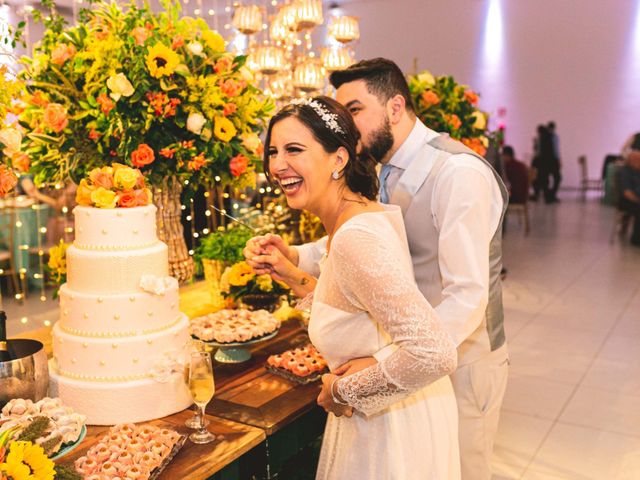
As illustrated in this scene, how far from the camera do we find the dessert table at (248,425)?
1.71 metres

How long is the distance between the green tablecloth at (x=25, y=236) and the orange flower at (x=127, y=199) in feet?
16.6

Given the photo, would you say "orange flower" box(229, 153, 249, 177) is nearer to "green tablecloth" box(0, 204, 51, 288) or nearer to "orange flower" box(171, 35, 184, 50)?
"orange flower" box(171, 35, 184, 50)

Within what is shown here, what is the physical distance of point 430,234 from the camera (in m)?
2.13

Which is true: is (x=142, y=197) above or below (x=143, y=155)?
below

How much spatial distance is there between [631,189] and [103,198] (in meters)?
9.28

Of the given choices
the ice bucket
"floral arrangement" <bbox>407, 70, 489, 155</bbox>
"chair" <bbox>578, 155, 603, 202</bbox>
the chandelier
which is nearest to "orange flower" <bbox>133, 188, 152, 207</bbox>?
the ice bucket

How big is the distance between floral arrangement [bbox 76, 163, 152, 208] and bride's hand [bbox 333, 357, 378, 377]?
80 cm

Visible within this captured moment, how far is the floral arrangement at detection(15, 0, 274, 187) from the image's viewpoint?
89.0 inches

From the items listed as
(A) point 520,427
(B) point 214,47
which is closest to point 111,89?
(B) point 214,47

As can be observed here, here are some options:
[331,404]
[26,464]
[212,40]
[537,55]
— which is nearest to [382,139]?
[212,40]

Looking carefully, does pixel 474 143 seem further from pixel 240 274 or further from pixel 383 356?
pixel 383 356

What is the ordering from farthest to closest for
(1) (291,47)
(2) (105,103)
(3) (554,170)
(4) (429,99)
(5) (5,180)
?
1. (3) (554,170)
2. (1) (291,47)
3. (4) (429,99)
4. (2) (105,103)
5. (5) (5,180)

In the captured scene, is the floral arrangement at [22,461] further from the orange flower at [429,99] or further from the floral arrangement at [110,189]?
the orange flower at [429,99]

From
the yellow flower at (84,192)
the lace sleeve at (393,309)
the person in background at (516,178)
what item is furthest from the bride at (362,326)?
the person in background at (516,178)
